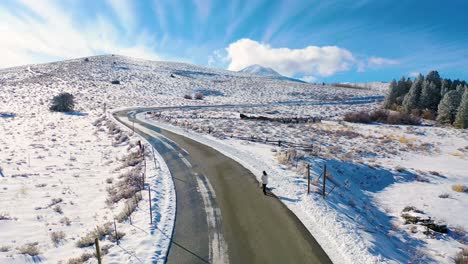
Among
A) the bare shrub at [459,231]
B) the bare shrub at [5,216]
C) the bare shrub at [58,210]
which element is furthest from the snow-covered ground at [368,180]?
the bare shrub at [5,216]

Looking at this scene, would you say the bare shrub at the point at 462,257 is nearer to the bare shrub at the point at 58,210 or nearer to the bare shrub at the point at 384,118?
the bare shrub at the point at 58,210

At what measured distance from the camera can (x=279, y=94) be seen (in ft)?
300

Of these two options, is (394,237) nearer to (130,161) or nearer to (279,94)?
(130,161)

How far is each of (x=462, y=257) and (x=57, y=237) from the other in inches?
593

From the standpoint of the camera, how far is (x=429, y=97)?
56.4m

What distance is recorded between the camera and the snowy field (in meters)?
10.2

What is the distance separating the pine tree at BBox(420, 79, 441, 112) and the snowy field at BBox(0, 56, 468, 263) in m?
16.6

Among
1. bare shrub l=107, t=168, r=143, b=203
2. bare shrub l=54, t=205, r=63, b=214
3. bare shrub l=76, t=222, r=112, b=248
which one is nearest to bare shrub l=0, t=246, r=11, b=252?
bare shrub l=76, t=222, r=112, b=248

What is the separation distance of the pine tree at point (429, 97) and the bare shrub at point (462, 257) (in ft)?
178

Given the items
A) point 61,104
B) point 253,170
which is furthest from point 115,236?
point 61,104

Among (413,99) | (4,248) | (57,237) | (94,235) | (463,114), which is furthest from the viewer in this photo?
(413,99)

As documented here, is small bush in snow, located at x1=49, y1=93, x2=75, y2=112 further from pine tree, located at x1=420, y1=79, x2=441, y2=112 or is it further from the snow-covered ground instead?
pine tree, located at x1=420, y1=79, x2=441, y2=112

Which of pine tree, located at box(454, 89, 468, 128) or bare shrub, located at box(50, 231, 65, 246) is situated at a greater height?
pine tree, located at box(454, 89, 468, 128)

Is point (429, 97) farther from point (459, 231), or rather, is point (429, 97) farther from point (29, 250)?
point (29, 250)
